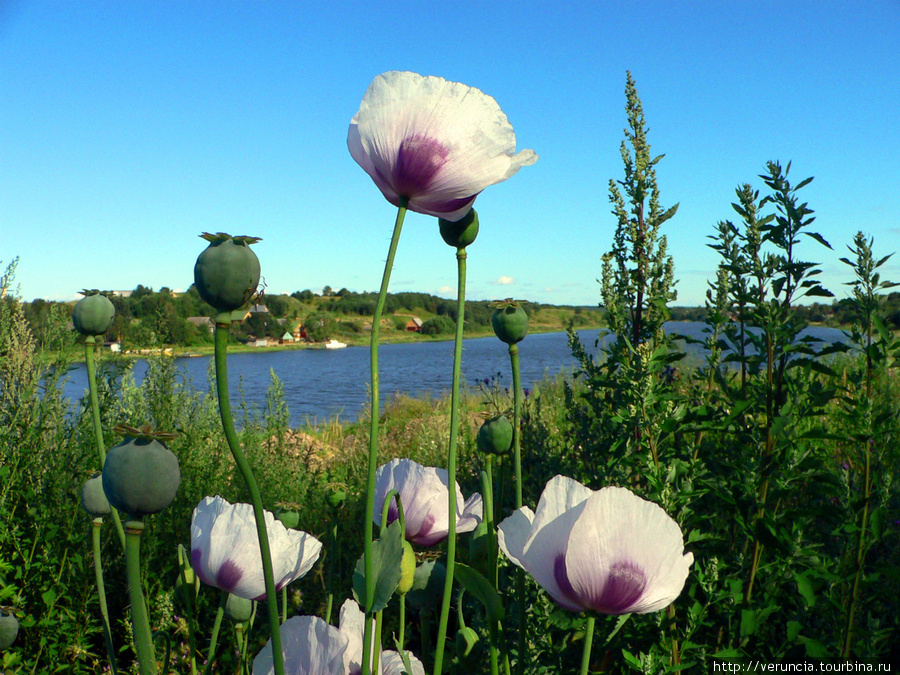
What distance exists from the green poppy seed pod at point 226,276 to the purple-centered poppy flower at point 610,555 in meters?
0.48

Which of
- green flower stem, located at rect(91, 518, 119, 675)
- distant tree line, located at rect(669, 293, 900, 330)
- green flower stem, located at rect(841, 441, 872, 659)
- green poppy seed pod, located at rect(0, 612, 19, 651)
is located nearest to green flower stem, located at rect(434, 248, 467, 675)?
green flower stem, located at rect(91, 518, 119, 675)

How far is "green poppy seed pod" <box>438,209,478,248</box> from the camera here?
87 centimetres

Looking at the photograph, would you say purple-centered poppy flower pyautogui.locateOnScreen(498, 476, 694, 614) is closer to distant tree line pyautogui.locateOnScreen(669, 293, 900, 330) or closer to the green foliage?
the green foliage

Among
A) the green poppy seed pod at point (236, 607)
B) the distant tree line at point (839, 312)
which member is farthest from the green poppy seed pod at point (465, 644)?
the distant tree line at point (839, 312)

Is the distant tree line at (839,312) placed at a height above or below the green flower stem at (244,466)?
above

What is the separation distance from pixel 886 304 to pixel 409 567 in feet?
5.69

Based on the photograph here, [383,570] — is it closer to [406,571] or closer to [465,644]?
[406,571]

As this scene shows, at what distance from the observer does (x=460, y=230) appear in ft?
2.85

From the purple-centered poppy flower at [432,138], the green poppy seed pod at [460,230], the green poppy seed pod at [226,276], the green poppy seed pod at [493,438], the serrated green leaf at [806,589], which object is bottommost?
the serrated green leaf at [806,589]

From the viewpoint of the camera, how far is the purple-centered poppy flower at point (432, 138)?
790mm

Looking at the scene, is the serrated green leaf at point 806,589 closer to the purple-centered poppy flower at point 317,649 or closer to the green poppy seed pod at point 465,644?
the green poppy seed pod at point 465,644

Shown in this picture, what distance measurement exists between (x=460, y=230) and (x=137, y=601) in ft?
1.95

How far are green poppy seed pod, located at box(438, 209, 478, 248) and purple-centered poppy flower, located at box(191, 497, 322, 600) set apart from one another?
0.55 metres

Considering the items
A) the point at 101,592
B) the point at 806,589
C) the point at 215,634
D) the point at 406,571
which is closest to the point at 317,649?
the point at 406,571
